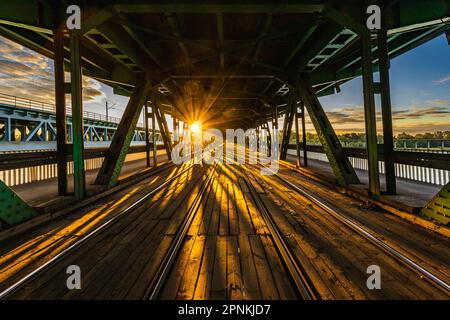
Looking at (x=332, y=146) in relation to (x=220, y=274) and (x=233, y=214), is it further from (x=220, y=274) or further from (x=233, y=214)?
(x=220, y=274)

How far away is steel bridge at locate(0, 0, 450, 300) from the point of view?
2879 millimetres

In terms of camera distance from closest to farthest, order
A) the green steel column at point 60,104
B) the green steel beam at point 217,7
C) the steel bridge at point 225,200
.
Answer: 1. the steel bridge at point 225,200
2. the green steel beam at point 217,7
3. the green steel column at point 60,104

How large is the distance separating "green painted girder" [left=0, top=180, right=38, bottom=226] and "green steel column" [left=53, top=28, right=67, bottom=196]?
191 centimetres

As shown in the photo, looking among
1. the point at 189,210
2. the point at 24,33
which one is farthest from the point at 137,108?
the point at 189,210

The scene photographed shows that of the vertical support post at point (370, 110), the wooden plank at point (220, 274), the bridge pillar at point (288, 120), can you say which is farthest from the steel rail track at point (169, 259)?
the bridge pillar at point (288, 120)

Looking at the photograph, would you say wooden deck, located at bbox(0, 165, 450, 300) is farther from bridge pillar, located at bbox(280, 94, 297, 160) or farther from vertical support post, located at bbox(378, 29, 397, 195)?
bridge pillar, located at bbox(280, 94, 297, 160)

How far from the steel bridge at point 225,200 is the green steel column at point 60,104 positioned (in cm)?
4

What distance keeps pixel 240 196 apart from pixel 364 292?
193 inches

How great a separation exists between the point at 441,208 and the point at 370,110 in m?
3.27

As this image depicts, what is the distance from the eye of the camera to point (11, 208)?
4.34m

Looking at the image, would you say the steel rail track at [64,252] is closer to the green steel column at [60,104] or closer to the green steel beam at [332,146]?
the green steel column at [60,104]

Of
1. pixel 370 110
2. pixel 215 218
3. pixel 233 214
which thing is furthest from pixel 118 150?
pixel 370 110

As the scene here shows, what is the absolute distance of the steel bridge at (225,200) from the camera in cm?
288

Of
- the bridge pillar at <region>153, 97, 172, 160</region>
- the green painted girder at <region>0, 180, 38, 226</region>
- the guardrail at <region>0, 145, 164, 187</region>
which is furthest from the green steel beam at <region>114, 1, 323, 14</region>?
the bridge pillar at <region>153, 97, 172, 160</region>
